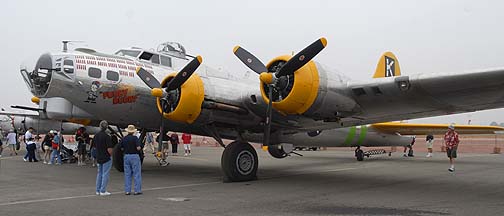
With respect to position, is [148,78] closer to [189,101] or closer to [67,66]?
[189,101]

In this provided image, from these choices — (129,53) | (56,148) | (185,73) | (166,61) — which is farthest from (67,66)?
(56,148)

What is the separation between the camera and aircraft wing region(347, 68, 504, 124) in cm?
823

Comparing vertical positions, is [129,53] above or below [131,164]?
above

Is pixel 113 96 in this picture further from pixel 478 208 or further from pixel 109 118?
pixel 478 208

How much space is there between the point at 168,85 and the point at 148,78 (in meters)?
0.75

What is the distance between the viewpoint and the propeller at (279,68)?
938 cm

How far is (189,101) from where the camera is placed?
10.3 m

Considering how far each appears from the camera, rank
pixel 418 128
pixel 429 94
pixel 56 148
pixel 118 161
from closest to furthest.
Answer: pixel 429 94 < pixel 118 161 < pixel 56 148 < pixel 418 128

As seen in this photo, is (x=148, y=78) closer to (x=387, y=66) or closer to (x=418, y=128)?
(x=387, y=66)

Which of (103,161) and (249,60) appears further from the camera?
(249,60)

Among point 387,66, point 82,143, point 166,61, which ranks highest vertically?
point 387,66

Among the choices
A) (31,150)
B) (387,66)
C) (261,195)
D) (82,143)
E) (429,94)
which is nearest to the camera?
(261,195)

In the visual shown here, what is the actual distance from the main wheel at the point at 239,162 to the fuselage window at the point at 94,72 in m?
3.58

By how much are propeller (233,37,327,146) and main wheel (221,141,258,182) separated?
3.39 ft
